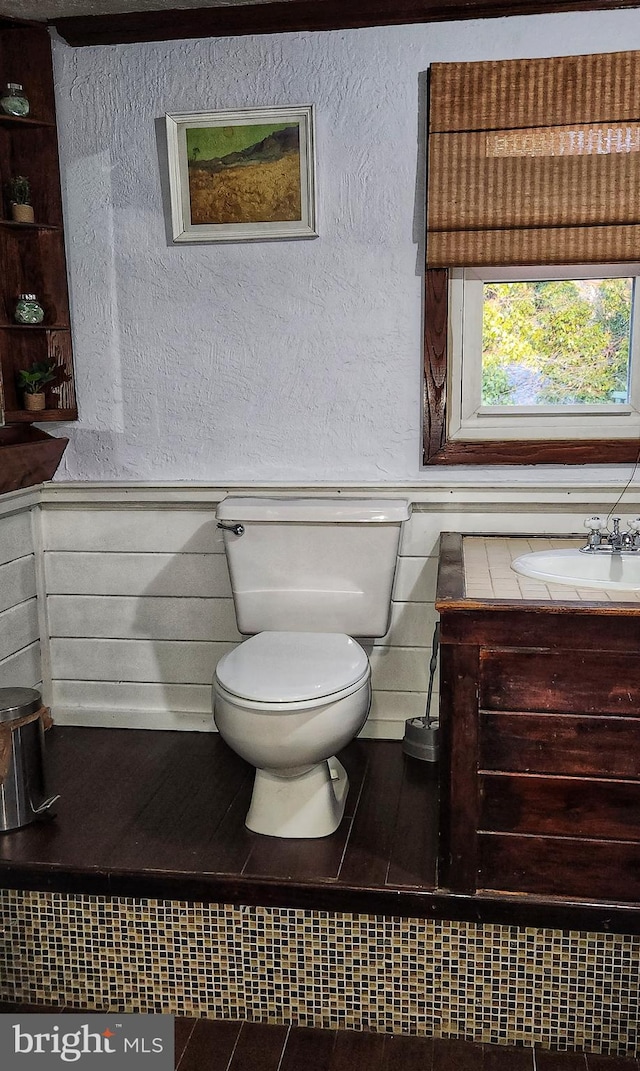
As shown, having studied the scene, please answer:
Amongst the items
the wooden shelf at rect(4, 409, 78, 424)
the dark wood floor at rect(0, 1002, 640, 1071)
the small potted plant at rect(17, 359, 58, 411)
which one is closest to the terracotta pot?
the small potted plant at rect(17, 359, 58, 411)

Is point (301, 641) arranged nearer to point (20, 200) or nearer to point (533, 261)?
point (533, 261)

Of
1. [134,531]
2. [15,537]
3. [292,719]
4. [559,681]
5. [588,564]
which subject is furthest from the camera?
[134,531]

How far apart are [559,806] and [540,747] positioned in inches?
5.1

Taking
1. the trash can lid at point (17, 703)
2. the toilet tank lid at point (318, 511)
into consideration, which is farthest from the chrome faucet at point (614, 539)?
the trash can lid at point (17, 703)

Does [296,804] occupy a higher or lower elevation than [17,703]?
lower

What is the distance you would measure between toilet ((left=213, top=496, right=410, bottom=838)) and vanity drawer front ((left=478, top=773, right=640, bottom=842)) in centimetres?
39

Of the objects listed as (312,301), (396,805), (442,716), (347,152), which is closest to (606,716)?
(442,716)

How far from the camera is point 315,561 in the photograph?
2.59m

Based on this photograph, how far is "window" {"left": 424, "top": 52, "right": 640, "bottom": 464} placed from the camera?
2.42m

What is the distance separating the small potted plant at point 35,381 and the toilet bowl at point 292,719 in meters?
0.97

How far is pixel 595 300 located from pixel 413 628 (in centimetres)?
107

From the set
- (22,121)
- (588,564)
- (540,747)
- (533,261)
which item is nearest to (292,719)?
(540,747)

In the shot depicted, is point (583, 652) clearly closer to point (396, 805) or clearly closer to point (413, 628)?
point (396, 805)

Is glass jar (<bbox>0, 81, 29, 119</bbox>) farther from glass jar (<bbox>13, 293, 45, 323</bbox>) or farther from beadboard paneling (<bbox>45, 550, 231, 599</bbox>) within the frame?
beadboard paneling (<bbox>45, 550, 231, 599</bbox>)
